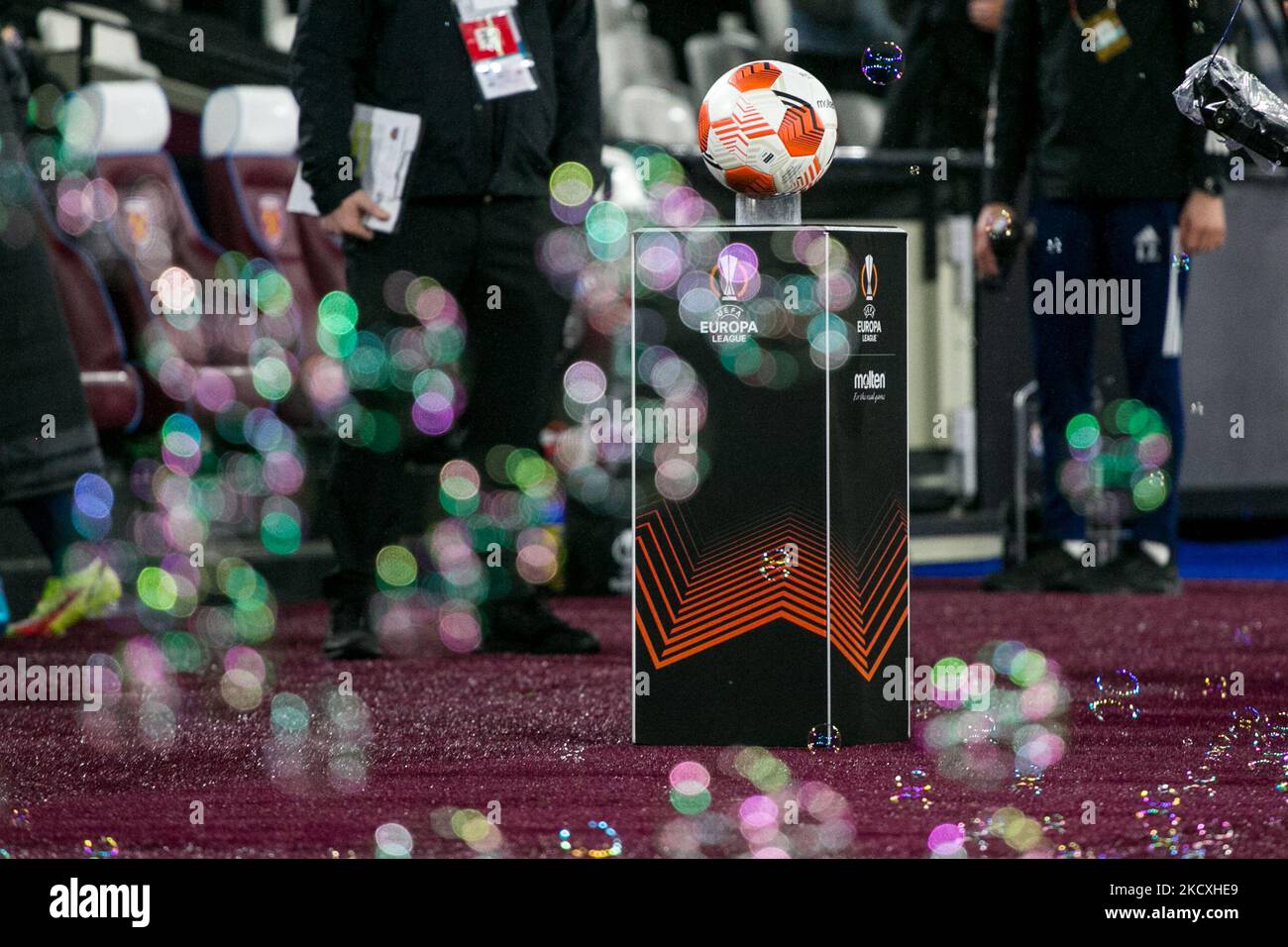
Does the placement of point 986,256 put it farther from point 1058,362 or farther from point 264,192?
point 264,192

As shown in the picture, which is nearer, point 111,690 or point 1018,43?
point 111,690

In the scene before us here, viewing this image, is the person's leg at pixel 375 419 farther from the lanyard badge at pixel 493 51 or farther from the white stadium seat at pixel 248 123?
the white stadium seat at pixel 248 123

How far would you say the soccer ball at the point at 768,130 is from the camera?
212cm

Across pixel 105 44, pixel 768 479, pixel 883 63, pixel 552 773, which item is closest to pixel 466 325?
pixel 883 63

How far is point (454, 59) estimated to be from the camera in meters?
A: 3.24

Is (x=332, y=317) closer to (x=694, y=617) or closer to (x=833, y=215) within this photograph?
(x=833, y=215)

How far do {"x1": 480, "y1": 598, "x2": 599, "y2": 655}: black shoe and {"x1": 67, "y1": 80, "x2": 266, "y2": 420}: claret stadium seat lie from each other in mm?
1307

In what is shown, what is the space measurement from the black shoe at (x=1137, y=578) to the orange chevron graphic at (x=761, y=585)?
2.37m

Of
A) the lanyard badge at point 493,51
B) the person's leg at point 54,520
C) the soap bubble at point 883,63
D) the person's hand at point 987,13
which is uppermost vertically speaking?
the person's hand at point 987,13

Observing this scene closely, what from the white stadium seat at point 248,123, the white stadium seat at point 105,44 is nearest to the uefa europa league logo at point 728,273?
the white stadium seat at point 248,123

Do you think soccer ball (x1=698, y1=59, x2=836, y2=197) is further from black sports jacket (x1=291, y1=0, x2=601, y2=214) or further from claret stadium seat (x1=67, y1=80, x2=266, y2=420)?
claret stadium seat (x1=67, y1=80, x2=266, y2=420)
